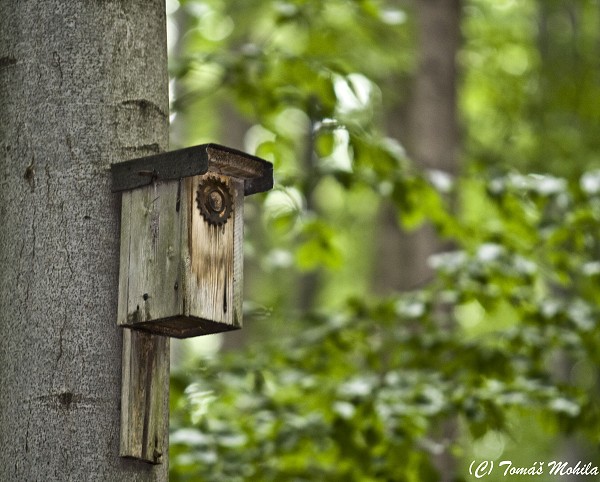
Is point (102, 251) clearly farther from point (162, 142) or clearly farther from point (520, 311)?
point (520, 311)

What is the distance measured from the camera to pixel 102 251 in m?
2.07

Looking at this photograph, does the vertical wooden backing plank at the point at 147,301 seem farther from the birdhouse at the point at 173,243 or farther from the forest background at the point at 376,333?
the forest background at the point at 376,333

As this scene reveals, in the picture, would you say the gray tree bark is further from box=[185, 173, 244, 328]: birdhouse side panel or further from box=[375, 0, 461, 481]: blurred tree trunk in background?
box=[375, 0, 461, 481]: blurred tree trunk in background

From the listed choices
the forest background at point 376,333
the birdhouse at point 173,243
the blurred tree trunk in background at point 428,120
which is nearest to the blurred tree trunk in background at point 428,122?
the blurred tree trunk in background at point 428,120

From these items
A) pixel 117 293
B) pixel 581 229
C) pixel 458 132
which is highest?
pixel 458 132

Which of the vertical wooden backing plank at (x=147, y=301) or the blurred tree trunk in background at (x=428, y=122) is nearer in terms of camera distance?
the vertical wooden backing plank at (x=147, y=301)

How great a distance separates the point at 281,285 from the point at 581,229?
12.1 m

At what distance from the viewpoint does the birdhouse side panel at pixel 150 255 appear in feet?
6.75

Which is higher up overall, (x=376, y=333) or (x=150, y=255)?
(x=150, y=255)

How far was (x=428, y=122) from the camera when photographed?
→ 7.16 meters

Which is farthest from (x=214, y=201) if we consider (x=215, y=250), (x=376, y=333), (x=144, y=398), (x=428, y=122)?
(x=428, y=122)

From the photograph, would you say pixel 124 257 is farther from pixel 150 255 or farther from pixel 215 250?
pixel 215 250

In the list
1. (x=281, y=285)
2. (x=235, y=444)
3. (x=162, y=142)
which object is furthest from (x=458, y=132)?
(x=281, y=285)

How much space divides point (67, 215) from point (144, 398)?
42 centimetres
